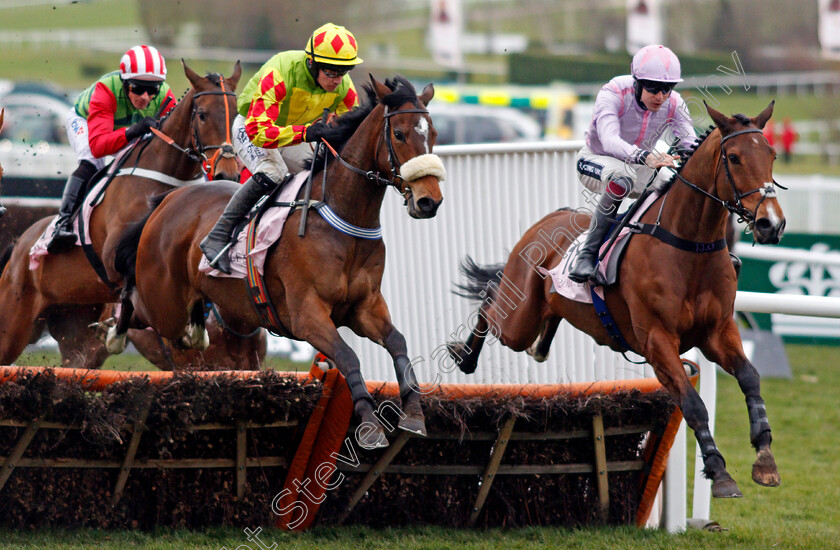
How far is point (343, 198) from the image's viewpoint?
16.2ft

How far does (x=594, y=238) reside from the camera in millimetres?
5305

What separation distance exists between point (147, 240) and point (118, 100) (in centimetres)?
122

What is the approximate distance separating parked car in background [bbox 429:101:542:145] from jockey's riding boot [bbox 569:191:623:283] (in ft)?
49.2

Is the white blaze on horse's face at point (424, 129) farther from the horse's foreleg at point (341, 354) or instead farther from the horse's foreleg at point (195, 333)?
the horse's foreleg at point (195, 333)

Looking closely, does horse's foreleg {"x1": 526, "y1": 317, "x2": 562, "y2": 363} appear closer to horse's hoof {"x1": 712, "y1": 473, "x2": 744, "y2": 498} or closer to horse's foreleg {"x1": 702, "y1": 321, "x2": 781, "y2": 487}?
horse's foreleg {"x1": 702, "y1": 321, "x2": 781, "y2": 487}

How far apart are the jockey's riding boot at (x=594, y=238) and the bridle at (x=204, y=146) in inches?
81.9

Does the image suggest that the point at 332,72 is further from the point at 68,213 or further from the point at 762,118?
the point at 68,213

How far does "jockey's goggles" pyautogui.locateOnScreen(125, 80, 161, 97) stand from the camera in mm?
6352

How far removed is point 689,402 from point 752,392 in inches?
11.8

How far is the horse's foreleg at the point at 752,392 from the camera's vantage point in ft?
14.0

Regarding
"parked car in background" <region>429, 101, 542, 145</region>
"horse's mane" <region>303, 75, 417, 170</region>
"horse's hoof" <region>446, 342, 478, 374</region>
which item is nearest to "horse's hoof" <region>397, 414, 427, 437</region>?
"horse's mane" <region>303, 75, 417, 170</region>

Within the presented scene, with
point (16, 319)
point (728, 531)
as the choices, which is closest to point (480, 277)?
point (728, 531)

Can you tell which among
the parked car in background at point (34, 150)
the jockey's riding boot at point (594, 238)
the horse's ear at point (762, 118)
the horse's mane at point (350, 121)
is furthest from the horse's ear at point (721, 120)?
the parked car in background at point (34, 150)

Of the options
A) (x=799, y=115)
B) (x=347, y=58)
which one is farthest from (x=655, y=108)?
(x=799, y=115)
